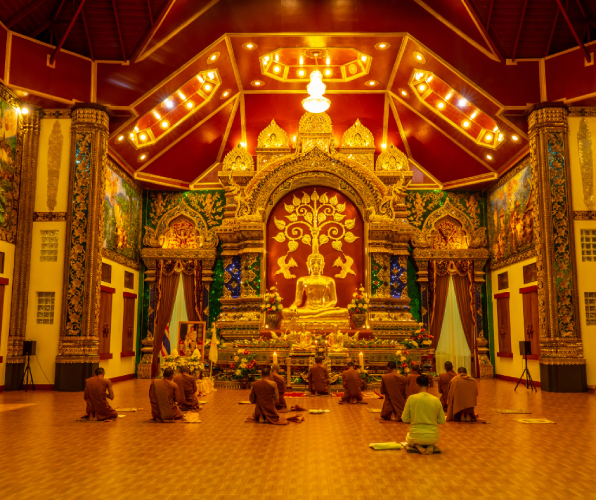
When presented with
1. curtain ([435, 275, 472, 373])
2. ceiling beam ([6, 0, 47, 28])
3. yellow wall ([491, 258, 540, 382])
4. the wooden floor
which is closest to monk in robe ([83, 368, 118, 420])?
the wooden floor

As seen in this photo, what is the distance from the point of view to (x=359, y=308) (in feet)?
59.9

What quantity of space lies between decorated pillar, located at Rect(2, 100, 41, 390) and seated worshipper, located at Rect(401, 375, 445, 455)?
1035 cm

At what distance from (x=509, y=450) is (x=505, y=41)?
1032 cm

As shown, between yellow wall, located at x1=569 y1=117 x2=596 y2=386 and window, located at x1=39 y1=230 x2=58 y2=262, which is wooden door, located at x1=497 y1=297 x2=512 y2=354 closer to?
yellow wall, located at x1=569 y1=117 x2=596 y2=386

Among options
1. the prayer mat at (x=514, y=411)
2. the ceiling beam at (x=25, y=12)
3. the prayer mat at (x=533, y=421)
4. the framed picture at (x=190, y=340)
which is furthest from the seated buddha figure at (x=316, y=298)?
the ceiling beam at (x=25, y=12)

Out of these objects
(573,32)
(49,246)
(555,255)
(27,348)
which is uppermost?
(573,32)

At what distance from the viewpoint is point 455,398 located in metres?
9.37

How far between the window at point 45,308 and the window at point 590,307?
12582 millimetres

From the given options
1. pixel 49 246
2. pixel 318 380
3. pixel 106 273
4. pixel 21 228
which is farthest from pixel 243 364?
pixel 21 228

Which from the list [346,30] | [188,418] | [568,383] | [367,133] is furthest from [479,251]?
[188,418]

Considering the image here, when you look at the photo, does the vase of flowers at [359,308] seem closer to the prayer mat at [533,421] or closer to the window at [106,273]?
the window at [106,273]

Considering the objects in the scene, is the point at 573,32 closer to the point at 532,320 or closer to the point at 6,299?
the point at 532,320

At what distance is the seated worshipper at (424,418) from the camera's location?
6.71m

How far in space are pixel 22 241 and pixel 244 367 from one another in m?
6.17
